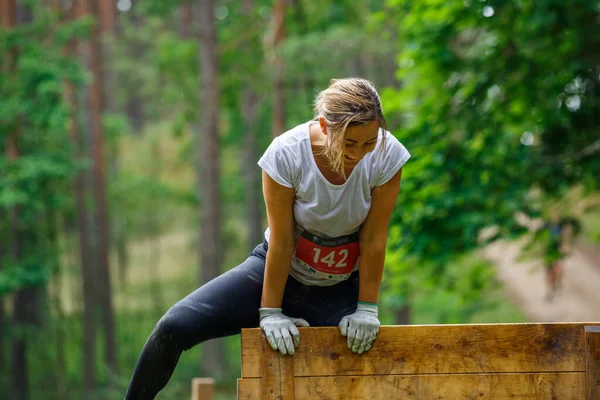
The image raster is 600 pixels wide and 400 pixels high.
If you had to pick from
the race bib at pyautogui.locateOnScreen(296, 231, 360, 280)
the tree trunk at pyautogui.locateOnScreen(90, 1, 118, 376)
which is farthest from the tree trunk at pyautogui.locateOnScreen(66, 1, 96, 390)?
the race bib at pyautogui.locateOnScreen(296, 231, 360, 280)

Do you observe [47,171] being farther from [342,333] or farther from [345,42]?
[342,333]

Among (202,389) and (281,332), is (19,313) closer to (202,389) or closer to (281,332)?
(202,389)

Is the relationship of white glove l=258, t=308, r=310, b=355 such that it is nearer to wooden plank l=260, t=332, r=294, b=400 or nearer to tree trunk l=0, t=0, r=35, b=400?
wooden plank l=260, t=332, r=294, b=400

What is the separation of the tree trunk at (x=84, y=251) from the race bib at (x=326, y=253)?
569 inches

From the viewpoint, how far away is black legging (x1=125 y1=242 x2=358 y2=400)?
3.03 meters

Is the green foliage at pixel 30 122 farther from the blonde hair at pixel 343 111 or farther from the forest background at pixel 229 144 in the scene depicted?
the blonde hair at pixel 343 111

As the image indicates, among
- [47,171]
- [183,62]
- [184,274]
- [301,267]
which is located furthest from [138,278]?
[301,267]

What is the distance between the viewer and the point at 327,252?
2.93m

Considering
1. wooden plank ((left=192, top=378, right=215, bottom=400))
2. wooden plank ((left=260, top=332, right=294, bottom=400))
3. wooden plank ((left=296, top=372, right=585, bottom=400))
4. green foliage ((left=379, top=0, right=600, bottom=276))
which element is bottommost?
wooden plank ((left=192, top=378, right=215, bottom=400))

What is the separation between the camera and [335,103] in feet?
8.57

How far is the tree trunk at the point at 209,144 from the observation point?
49.7ft

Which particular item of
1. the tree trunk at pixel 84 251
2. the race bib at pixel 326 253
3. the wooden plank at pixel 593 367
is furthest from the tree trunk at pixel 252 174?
the wooden plank at pixel 593 367

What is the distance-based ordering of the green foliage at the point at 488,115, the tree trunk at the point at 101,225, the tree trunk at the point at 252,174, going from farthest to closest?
the tree trunk at the point at 252,174 → the tree trunk at the point at 101,225 → the green foliage at the point at 488,115

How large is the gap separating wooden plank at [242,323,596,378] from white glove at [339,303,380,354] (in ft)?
0.14
